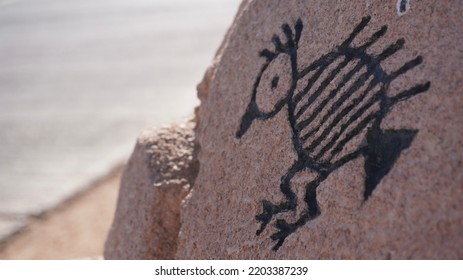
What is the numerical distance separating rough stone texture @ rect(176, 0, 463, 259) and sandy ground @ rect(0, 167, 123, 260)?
1662mm

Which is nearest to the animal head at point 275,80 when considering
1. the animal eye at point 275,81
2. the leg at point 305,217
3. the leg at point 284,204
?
the animal eye at point 275,81

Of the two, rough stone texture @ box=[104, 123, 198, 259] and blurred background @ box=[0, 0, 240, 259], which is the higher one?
blurred background @ box=[0, 0, 240, 259]

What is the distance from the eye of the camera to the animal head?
207cm

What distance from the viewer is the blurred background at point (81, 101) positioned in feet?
13.6

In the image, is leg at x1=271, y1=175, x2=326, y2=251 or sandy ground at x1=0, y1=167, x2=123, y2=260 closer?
leg at x1=271, y1=175, x2=326, y2=251

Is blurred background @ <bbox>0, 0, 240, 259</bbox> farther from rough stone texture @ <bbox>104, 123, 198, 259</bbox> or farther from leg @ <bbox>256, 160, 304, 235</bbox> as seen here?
leg @ <bbox>256, 160, 304, 235</bbox>

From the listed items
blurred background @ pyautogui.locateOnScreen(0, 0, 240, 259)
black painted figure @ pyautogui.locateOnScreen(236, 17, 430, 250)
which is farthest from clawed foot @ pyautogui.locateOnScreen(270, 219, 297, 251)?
blurred background @ pyautogui.locateOnScreen(0, 0, 240, 259)

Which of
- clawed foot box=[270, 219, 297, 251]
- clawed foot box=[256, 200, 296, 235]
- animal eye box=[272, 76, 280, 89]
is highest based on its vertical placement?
animal eye box=[272, 76, 280, 89]

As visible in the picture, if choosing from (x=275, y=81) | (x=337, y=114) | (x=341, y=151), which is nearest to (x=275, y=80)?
(x=275, y=81)

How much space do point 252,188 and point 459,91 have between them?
2.45 ft

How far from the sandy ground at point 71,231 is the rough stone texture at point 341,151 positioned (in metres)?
1.66

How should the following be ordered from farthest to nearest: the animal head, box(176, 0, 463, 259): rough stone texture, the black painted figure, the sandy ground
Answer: the sandy ground, the animal head, the black painted figure, box(176, 0, 463, 259): rough stone texture

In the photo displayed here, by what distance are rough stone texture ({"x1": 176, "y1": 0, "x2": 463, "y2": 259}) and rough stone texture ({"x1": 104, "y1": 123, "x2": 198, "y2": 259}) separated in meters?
0.16

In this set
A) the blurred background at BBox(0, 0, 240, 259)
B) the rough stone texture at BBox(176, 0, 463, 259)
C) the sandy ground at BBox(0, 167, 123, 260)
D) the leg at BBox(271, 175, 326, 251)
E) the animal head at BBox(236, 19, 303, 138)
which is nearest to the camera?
the rough stone texture at BBox(176, 0, 463, 259)
